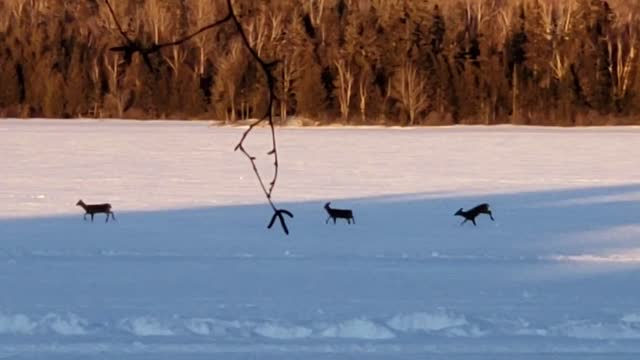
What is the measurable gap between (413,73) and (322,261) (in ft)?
139

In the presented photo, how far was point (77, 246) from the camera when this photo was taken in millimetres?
14008

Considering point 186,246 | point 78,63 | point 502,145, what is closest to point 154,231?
point 186,246

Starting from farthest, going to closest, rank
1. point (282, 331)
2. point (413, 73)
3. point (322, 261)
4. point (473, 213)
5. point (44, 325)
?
point (413, 73)
point (473, 213)
point (322, 261)
point (44, 325)
point (282, 331)

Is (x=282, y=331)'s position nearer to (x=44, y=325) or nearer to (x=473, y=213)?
(x=44, y=325)

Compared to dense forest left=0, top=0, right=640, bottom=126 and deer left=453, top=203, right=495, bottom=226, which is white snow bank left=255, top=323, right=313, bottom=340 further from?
dense forest left=0, top=0, right=640, bottom=126

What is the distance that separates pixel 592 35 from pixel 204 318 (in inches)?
2001

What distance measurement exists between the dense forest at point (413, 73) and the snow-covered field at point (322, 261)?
54.0 feet

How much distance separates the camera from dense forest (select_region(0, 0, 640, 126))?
46.2 meters

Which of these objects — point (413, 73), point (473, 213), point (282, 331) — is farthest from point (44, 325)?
point (413, 73)

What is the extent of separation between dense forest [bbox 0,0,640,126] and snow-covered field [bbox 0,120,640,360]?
16455 mm

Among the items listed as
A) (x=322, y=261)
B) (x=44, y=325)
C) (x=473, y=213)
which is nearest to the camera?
(x=44, y=325)

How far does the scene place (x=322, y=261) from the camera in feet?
42.0

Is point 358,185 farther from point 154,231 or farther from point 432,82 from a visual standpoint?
point 432,82

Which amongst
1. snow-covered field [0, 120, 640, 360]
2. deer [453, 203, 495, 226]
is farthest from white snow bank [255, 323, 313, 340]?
deer [453, 203, 495, 226]
